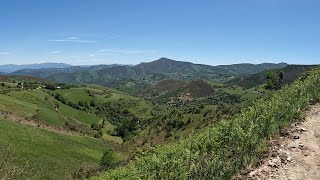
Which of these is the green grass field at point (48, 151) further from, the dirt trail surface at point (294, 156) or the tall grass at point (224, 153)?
the dirt trail surface at point (294, 156)

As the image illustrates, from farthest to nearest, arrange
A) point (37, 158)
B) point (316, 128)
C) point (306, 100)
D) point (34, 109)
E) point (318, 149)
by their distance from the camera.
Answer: point (34, 109)
point (37, 158)
point (306, 100)
point (316, 128)
point (318, 149)

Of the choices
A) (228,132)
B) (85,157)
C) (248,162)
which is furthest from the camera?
(85,157)

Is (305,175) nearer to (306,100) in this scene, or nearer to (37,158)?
(306,100)

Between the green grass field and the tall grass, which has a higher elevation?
the tall grass

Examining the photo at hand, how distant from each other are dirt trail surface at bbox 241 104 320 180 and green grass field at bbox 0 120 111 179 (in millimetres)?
55494

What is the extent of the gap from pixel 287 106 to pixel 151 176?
9516mm

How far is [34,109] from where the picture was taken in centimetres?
16050

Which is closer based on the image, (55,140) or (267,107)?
(267,107)

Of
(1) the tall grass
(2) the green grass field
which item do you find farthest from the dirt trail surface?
(2) the green grass field

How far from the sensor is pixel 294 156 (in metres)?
14.4

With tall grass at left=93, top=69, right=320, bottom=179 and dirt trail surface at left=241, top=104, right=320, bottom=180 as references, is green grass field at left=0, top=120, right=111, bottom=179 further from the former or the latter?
dirt trail surface at left=241, top=104, right=320, bottom=180

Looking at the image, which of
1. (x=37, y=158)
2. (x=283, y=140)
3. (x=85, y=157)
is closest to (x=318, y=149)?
(x=283, y=140)

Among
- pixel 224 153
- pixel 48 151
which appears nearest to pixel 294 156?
pixel 224 153

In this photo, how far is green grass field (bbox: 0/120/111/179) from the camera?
7138 cm
